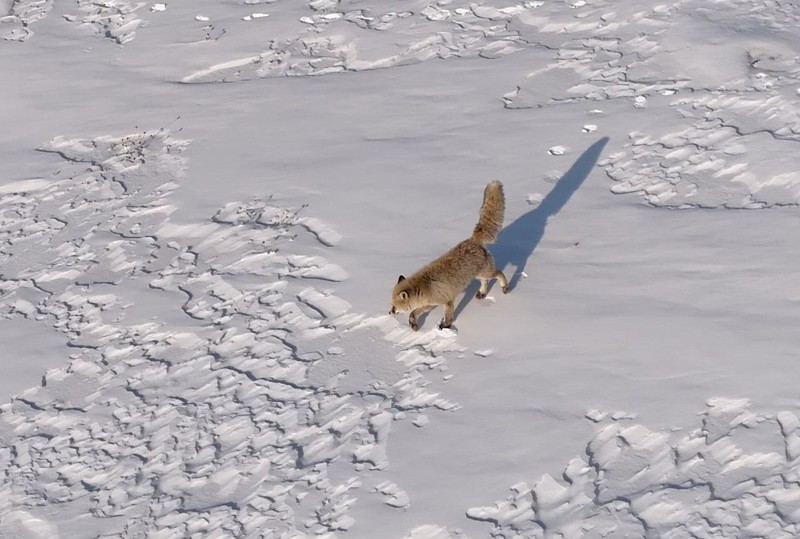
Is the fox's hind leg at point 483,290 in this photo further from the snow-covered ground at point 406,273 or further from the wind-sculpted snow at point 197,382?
→ the wind-sculpted snow at point 197,382

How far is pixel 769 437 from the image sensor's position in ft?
22.6

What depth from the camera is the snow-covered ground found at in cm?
704

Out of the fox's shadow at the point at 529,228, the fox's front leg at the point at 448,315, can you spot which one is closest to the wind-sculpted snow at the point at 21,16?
the fox's shadow at the point at 529,228

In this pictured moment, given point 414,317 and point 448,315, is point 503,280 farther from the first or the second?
point 414,317

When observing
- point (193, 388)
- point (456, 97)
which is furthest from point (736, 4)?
point (193, 388)

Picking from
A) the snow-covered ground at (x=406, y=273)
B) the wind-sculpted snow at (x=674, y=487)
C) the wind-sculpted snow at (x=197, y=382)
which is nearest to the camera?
the wind-sculpted snow at (x=674, y=487)

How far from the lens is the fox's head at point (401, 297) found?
827cm

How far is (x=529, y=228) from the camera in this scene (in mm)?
9797

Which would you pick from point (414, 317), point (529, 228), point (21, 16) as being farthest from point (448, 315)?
point (21, 16)

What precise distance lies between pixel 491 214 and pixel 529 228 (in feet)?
4.26

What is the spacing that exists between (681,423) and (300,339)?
3.33m

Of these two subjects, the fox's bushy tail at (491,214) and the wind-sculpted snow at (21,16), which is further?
the wind-sculpted snow at (21,16)

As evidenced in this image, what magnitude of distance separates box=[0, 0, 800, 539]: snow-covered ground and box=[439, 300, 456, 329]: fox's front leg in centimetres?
16

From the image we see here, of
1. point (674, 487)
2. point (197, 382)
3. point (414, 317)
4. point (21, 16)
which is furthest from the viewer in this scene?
point (21, 16)
